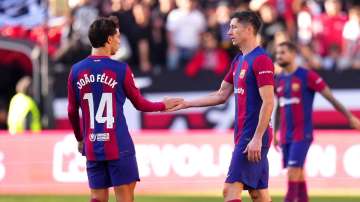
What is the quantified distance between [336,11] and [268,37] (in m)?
1.37

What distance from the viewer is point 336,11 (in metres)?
20.2

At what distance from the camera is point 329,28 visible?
20203mm

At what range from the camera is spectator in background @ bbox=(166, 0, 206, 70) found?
19906mm

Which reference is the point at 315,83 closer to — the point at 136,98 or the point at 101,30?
the point at 136,98

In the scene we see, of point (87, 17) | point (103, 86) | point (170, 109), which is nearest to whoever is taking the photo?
point (103, 86)

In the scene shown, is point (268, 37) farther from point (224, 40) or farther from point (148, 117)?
point (148, 117)

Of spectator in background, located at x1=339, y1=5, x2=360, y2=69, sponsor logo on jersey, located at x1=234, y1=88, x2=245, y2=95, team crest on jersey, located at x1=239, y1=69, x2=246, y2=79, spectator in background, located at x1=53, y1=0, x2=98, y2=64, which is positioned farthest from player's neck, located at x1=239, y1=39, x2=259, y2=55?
spectator in background, located at x1=339, y1=5, x2=360, y2=69

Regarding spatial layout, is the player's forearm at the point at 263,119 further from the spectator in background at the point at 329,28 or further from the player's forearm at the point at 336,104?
the spectator in background at the point at 329,28

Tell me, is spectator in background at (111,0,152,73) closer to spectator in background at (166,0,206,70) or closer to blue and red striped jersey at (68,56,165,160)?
spectator in background at (166,0,206,70)

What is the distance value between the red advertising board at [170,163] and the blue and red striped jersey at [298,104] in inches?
136

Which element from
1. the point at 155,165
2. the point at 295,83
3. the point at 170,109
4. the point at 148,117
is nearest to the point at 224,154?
the point at 155,165

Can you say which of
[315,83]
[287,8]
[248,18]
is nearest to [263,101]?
[248,18]

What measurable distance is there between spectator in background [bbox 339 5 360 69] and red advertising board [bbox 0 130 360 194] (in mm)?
2687

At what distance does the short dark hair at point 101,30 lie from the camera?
9641 millimetres
